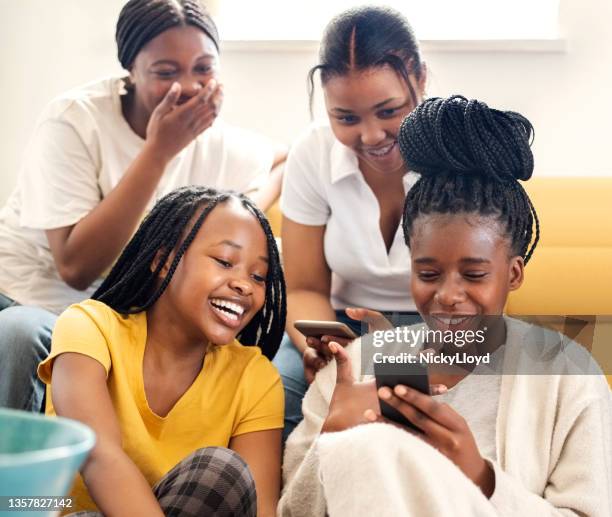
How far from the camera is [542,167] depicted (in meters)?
2.30

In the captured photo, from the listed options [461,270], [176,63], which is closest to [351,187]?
[176,63]

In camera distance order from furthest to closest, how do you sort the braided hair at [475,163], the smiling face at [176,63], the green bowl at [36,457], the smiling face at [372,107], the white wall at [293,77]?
the white wall at [293,77]
the smiling face at [176,63]
the smiling face at [372,107]
the braided hair at [475,163]
the green bowl at [36,457]

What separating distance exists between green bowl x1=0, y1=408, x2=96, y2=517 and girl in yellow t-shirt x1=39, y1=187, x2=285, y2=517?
1.77ft

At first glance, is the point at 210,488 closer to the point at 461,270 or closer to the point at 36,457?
the point at 461,270

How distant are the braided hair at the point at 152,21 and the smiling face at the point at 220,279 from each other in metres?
0.52

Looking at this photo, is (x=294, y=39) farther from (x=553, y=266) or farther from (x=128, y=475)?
(x=128, y=475)

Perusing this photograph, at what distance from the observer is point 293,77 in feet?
7.79

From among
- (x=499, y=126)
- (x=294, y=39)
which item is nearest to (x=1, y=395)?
(x=499, y=126)

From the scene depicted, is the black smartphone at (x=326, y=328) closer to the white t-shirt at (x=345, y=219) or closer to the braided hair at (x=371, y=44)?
the white t-shirt at (x=345, y=219)

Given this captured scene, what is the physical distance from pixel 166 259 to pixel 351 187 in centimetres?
43

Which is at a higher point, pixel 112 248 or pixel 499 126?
pixel 499 126

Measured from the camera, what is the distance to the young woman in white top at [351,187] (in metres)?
1.59

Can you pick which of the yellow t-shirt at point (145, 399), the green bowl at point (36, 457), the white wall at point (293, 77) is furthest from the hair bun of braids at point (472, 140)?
the white wall at point (293, 77)

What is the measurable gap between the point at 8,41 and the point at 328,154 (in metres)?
1.16
